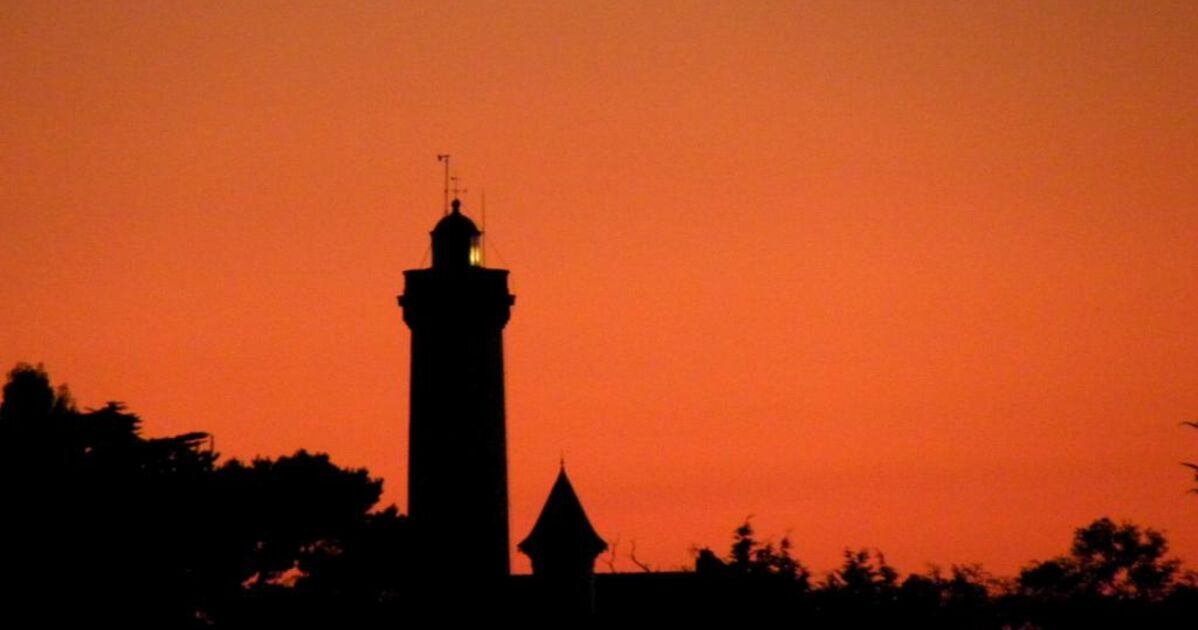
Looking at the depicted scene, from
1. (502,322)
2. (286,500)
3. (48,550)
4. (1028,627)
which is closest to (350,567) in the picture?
(286,500)

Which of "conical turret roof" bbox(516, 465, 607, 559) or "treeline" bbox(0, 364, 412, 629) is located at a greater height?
"conical turret roof" bbox(516, 465, 607, 559)

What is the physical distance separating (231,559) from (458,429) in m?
18.1

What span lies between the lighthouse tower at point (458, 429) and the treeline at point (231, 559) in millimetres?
3423

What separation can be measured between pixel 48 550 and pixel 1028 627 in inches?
1424

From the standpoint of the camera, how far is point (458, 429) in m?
77.8

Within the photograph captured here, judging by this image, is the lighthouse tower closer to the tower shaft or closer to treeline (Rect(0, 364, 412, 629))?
the tower shaft

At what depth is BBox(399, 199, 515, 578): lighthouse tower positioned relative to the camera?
254 ft

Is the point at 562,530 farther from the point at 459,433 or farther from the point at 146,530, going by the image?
the point at 146,530

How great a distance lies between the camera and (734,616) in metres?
56.0

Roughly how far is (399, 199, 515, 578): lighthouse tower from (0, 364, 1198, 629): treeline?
342 centimetres

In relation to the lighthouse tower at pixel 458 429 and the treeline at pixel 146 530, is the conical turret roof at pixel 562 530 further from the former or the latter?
the treeline at pixel 146 530

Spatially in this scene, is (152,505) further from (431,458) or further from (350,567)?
(431,458)

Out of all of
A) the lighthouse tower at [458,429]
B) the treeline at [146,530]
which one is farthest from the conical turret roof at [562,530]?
the treeline at [146,530]

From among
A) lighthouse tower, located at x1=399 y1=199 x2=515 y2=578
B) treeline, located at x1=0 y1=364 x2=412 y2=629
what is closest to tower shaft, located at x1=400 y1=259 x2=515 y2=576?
lighthouse tower, located at x1=399 y1=199 x2=515 y2=578
